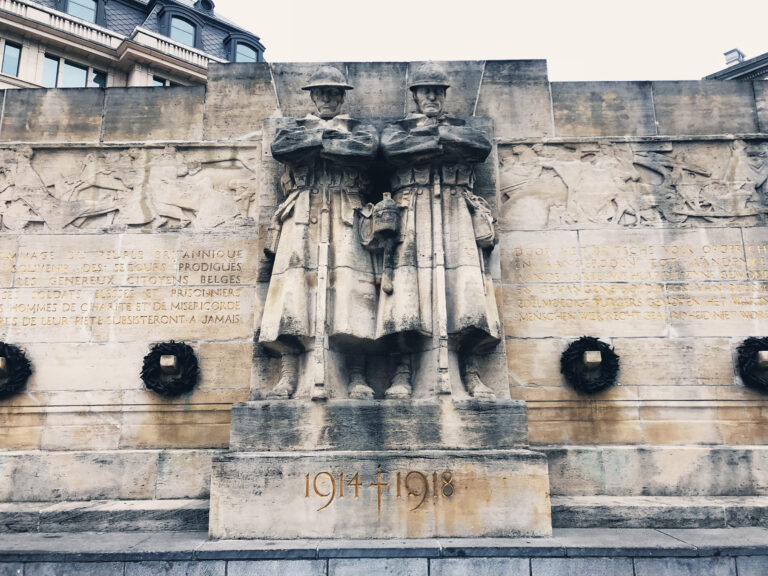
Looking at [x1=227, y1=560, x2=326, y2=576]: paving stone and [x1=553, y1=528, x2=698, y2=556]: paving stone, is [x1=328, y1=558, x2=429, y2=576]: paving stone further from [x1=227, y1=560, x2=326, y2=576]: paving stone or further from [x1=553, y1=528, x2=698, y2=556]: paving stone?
[x1=553, y1=528, x2=698, y2=556]: paving stone

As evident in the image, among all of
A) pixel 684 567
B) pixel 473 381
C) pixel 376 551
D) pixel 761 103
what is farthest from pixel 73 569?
pixel 761 103

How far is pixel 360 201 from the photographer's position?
9375 millimetres

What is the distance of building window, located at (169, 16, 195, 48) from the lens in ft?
128

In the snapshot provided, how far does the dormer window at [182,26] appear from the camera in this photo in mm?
38719

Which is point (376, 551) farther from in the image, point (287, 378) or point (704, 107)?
point (704, 107)

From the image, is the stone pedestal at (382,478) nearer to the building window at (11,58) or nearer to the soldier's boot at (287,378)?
the soldier's boot at (287,378)

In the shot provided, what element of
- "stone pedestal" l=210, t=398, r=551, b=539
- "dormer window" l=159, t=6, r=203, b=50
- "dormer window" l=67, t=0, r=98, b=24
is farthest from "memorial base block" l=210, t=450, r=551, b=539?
"dormer window" l=67, t=0, r=98, b=24

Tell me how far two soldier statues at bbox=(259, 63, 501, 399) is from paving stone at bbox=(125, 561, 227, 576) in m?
2.16

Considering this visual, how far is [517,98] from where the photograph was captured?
1123 centimetres

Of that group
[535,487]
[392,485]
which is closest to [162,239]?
[392,485]

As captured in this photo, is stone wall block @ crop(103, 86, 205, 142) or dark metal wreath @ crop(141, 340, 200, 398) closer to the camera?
dark metal wreath @ crop(141, 340, 200, 398)

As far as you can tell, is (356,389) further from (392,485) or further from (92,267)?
(92,267)

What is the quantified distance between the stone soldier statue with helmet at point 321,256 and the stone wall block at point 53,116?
151 inches

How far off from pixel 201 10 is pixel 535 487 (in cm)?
4063
